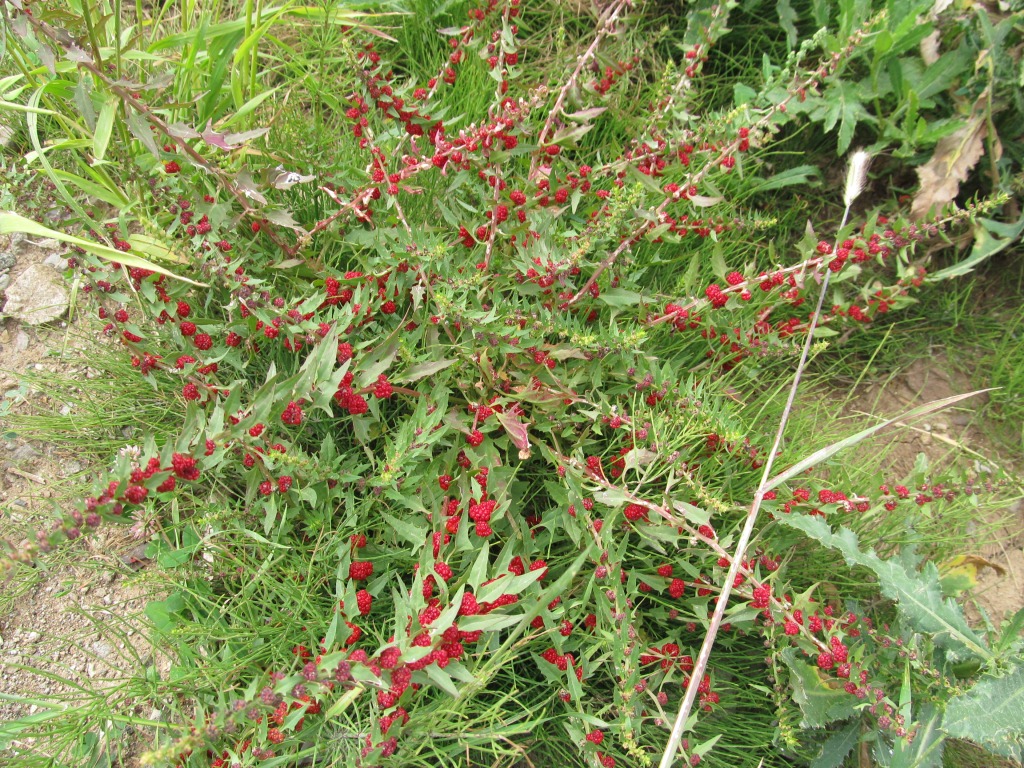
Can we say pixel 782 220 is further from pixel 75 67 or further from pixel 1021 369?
pixel 75 67

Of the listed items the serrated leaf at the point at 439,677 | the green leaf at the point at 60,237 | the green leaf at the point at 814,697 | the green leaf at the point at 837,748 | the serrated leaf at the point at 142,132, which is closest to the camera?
the serrated leaf at the point at 439,677

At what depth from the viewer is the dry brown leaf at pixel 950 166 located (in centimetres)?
293

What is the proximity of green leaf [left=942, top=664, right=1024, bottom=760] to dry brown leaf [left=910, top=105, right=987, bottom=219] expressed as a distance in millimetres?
1778

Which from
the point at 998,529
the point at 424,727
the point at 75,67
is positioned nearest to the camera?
the point at 424,727

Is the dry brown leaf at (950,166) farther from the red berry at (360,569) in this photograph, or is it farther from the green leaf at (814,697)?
the red berry at (360,569)

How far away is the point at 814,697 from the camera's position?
2102 millimetres

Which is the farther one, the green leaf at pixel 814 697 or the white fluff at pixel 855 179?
the white fluff at pixel 855 179

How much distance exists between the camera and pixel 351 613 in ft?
6.57

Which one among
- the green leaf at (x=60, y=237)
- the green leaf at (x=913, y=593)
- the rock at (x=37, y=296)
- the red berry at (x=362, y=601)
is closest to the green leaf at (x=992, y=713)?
the green leaf at (x=913, y=593)

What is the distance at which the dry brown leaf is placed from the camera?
9.60 feet

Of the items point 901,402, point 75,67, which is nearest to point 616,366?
point 901,402

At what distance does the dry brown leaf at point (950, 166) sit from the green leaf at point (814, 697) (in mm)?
1888

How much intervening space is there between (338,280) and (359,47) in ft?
4.19

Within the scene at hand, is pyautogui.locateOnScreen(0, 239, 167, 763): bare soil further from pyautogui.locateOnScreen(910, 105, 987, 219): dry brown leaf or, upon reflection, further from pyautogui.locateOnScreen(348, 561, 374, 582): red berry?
pyautogui.locateOnScreen(910, 105, 987, 219): dry brown leaf
